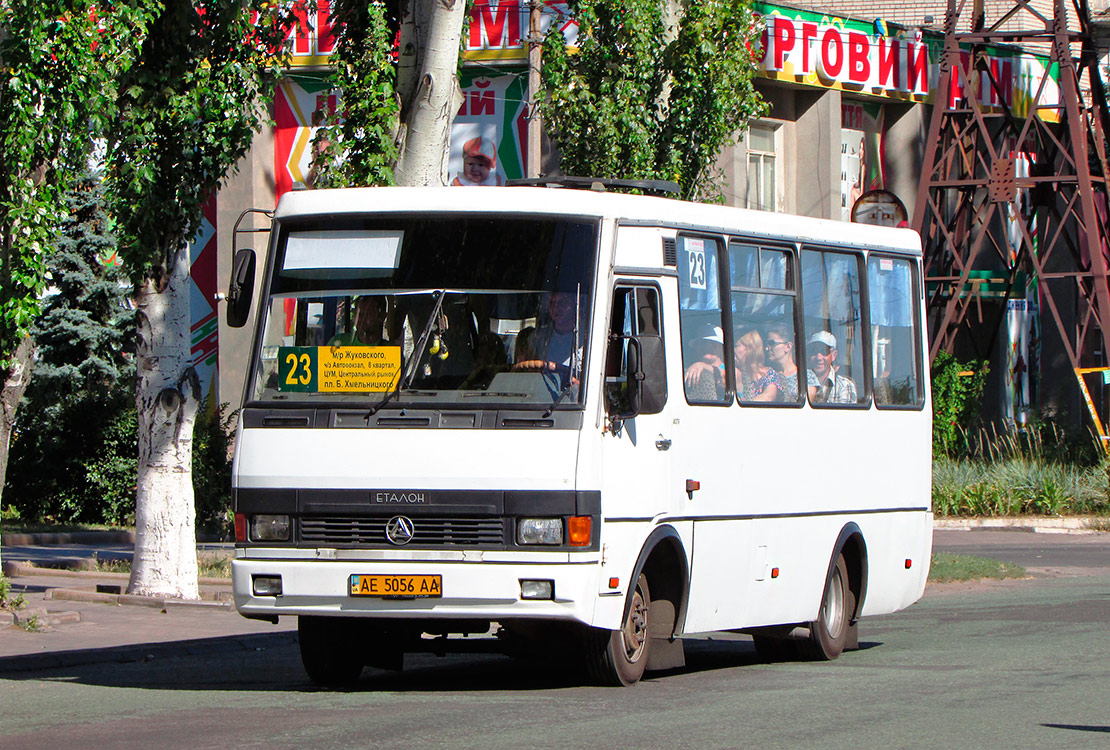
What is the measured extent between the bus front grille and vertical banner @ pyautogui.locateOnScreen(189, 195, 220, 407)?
2338 centimetres

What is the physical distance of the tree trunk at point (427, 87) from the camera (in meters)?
15.4

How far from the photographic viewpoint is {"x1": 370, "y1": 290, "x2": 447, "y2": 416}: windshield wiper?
32.9 feet

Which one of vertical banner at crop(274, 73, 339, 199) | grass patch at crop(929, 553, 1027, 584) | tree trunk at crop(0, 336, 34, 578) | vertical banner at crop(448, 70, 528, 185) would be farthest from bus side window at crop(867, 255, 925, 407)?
vertical banner at crop(274, 73, 339, 199)

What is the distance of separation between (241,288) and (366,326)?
825mm

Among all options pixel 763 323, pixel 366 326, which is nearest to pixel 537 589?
pixel 366 326

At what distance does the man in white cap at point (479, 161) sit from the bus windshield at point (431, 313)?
20025 mm

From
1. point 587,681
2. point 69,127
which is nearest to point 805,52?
point 69,127

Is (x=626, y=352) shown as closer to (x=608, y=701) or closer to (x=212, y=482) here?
(x=608, y=701)

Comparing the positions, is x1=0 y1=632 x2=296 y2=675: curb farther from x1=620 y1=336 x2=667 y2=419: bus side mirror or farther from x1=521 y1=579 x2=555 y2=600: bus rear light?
x1=620 y1=336 x2=667 y2=419: bus side mirror

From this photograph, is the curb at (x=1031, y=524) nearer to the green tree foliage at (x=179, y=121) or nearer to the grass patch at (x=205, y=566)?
the grass patch at (x=205, y=566)

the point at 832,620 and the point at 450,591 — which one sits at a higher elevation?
the point at 450,591

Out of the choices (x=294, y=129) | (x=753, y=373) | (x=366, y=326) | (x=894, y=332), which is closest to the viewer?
(x=366, y=326)

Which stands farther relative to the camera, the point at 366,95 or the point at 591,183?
the point at 366,95

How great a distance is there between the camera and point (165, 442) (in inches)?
627
